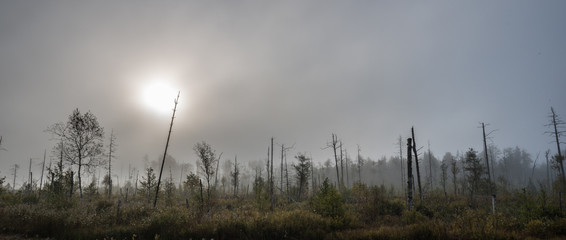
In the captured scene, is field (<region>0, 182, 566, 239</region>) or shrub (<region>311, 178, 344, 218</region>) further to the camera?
shrub (<region>311, 178, 344, 218</region>)

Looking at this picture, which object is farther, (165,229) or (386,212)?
(386,212)

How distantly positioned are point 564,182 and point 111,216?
44.6 metres

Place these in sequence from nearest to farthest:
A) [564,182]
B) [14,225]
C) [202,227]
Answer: [202,227], [14,225], [564,182]

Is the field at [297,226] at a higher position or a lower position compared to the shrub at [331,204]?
lower

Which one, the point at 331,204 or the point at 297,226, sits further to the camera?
the point at 331,204

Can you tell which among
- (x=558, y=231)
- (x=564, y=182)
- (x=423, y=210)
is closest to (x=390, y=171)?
(x=564, y=182)

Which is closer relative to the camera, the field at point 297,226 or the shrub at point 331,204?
the field at point 297,226

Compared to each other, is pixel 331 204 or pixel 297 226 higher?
pixel 331 204

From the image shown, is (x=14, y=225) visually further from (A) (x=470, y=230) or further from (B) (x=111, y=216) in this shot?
(A) (x=470, y=230)

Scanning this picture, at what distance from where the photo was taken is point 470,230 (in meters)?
9.23

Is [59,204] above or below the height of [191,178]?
below

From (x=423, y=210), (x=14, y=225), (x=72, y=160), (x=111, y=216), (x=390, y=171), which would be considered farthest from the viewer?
(x=390, y=171)

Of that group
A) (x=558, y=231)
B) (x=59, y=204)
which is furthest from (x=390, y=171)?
(x=59, y=204)

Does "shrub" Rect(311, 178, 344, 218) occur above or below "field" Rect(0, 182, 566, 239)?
above
